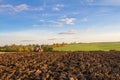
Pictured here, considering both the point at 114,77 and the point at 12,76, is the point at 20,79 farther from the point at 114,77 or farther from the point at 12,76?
the point at 114,77

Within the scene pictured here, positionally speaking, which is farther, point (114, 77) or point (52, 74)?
point (52, 74)

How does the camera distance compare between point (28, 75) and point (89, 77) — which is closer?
point (89, 77)

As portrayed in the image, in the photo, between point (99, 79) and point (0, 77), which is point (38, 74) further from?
point (99, 79)

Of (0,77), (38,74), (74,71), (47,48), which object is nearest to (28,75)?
(38,74)

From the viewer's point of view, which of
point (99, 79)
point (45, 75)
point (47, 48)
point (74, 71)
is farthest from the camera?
point (47, 48)

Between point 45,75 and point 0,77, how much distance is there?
2823mm

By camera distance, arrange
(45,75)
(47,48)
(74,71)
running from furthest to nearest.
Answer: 1. (47,48)
2. (74,71)
3. (45,75)

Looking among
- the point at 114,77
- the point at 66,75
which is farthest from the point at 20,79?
the point at 114,77

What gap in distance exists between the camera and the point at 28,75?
17.6 metres

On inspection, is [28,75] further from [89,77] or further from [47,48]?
[47,48]

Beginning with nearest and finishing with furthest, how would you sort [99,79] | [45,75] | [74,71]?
[99,79], [45,75], [74,71]

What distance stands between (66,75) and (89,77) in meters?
1.56

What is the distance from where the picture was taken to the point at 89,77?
16562 mm

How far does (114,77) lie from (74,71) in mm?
3399
